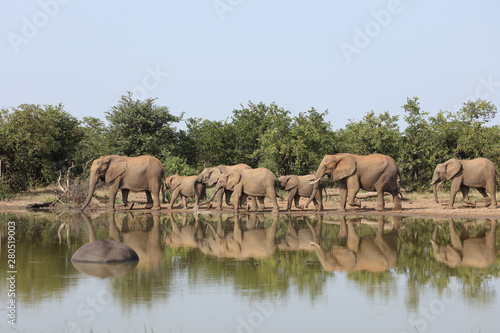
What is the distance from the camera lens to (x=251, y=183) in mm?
27781

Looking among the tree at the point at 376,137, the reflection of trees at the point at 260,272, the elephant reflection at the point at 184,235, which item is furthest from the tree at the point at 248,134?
the reflection of trees at the point at 260,272

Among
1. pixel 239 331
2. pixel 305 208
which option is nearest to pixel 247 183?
pixel 305 208

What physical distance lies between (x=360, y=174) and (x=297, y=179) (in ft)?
8.40

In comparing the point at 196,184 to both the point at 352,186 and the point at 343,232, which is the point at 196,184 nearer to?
the point at 352,186

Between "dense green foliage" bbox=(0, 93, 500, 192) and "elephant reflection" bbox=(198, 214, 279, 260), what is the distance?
628 inches

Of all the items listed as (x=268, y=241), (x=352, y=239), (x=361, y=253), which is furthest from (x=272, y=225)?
(x=361, y=253)

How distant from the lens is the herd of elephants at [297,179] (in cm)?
2786

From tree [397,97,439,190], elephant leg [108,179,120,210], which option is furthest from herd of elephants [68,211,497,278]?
tree [397,97,439,190]

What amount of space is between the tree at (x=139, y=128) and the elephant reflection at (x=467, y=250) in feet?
71.4

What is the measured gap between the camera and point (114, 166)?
29.5 m

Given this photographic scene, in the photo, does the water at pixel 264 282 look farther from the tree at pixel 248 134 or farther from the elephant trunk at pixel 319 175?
the tree at pixel 248 134

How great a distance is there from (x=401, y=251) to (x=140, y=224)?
9808mm

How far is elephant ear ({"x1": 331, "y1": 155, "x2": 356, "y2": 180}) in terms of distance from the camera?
27.8 m

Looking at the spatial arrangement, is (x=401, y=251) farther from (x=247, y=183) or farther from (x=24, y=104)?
(x=24, y=104)
